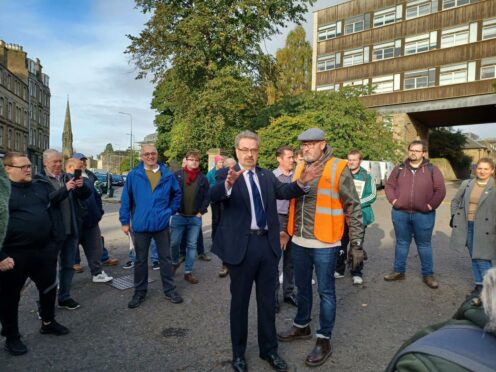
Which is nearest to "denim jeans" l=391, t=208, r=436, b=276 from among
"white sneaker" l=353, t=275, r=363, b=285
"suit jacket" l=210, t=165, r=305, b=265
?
"white sneaker" l=353, t=275, r=363, b=285

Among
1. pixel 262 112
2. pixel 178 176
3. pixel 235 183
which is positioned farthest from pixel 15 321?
pixel 262 112

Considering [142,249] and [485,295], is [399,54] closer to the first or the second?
[142,249]

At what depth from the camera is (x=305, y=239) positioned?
3.62m

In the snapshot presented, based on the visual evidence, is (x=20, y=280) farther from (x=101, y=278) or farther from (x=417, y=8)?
(x=417, y=8)

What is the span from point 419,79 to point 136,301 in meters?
30.9

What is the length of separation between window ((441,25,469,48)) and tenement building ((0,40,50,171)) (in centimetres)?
4244

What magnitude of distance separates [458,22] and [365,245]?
88.5 ft

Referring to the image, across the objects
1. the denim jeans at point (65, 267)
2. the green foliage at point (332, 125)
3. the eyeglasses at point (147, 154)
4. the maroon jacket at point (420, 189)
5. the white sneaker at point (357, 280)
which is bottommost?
the white sneaker at point (357, 280)

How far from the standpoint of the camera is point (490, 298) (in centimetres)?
120

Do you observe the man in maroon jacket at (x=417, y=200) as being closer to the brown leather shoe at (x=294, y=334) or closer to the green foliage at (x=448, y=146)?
the brown leather shoe at (x=294, y=334)

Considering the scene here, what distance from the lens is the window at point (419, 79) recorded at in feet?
96.3

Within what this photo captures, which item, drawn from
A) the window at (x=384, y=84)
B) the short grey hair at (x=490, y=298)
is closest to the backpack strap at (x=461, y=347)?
the short grey hair at (x=490, y=298)

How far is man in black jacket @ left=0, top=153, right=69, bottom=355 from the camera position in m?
3.66

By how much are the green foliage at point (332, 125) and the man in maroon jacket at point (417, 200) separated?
628 inches
